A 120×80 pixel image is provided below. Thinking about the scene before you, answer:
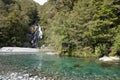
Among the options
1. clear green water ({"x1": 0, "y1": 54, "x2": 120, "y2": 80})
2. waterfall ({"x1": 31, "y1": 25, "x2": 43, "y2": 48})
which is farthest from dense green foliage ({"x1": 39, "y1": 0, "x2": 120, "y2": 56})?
waterfall ({"x1": 31, "y1": 25, "x2": 43, "y2": 48})

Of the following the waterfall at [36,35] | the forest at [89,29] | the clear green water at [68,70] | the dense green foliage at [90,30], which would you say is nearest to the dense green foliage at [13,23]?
the waterfall at [36,35]

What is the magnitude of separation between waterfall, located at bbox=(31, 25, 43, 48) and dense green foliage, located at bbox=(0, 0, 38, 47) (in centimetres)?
236

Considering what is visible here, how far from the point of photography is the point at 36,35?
7106cm

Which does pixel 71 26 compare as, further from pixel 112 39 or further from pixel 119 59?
pixel 119 59

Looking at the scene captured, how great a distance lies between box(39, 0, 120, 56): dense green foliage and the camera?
37000mm

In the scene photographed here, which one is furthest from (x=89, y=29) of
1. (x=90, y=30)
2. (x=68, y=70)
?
(x=68, y=70)

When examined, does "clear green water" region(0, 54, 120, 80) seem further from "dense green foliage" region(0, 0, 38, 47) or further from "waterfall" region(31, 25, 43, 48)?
"waterfall" region(31, 25, 43, 48)

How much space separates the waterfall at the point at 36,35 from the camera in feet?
228

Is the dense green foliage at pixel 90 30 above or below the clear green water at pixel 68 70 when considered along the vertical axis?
above

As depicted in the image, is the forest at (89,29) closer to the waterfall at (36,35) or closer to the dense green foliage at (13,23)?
the dense green foliage at (13,23)

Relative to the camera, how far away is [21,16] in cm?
6912

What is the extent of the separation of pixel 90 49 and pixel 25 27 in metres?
33.3

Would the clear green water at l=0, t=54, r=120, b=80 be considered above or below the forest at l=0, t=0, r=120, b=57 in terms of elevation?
below

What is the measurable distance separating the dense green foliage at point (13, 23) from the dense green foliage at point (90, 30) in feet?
68.2
